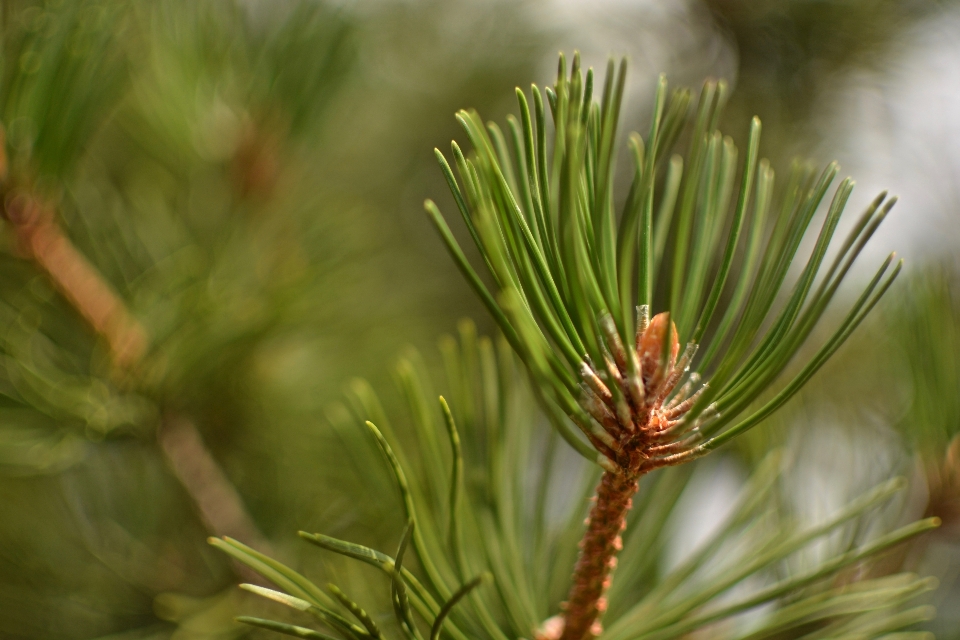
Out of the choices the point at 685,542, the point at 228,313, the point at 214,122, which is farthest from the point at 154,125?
the point at 685,542

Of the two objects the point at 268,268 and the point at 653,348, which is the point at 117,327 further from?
the point at 653,348

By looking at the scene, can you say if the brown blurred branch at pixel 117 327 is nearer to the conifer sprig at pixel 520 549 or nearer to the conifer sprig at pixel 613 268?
the conifer sprig at pixel 520 549

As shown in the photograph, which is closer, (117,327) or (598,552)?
(598,552)

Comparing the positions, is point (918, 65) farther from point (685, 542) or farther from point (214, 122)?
point (214, 122)

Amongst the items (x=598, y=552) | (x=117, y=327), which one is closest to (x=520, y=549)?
(x=598, y=552)

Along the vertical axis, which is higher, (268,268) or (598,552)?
(268,268)

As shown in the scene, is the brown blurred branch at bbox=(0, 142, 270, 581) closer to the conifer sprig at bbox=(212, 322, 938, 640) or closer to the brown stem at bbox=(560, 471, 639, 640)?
the conifer sprig at bbox=(212, 322, 938, 640)
